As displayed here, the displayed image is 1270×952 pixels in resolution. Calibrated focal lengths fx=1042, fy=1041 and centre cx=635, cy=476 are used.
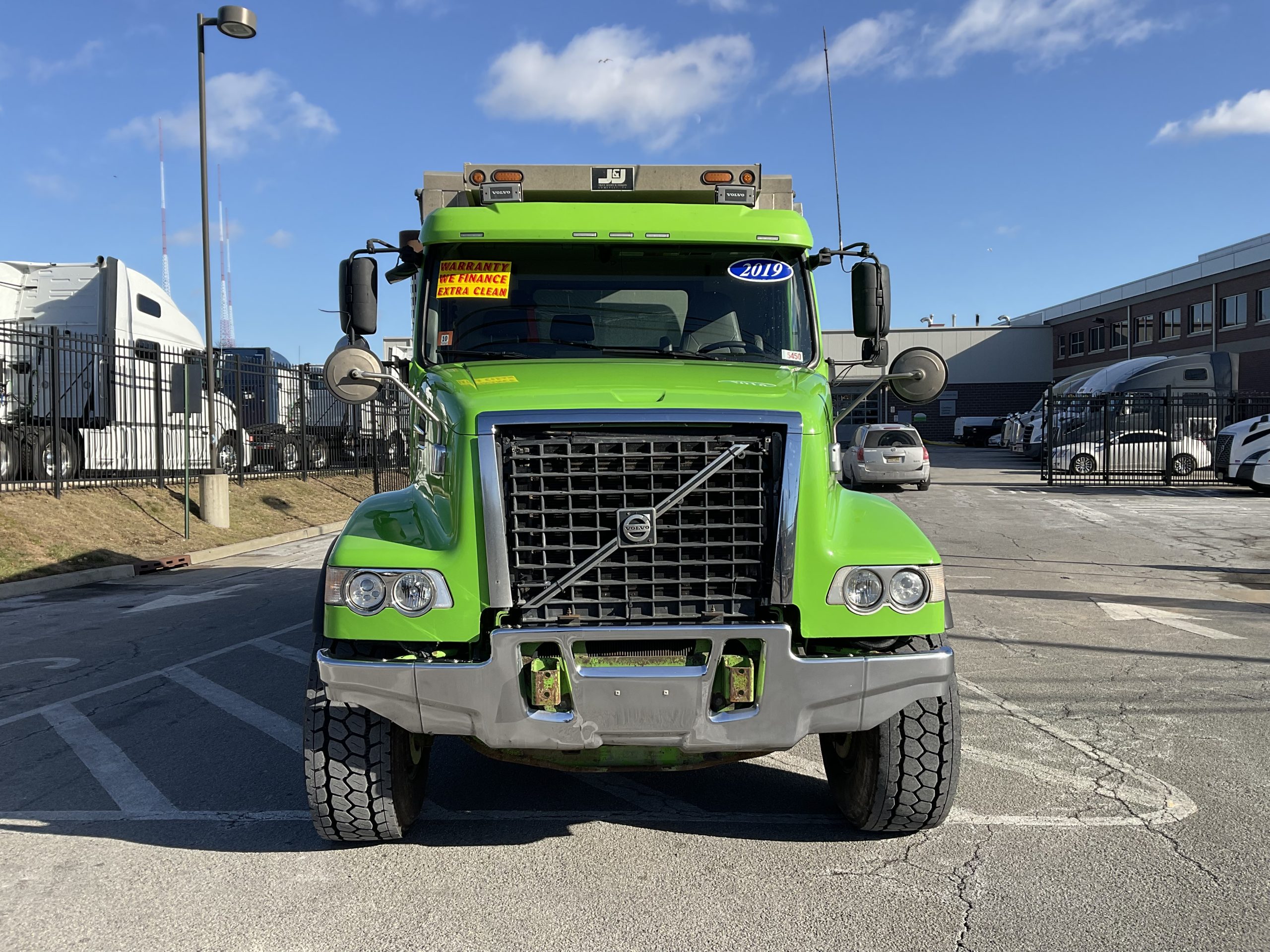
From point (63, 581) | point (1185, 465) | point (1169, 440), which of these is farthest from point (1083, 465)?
point (63, 581)

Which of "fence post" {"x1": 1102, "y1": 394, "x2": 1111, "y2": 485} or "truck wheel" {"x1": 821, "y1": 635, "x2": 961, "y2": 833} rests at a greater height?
"fence post" {"x1": 1102, "y1": 394, "x2": 1111, "y2": 485}

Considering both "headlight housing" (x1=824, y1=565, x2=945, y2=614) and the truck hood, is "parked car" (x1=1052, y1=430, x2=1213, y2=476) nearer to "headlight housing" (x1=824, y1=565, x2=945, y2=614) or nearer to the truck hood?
the truck hood

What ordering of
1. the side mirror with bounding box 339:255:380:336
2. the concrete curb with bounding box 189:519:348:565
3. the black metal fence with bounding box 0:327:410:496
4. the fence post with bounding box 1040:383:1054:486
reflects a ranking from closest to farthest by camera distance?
the side mirror with bounding box 339:255:380:336
the concrete curb with bounding box 189:519:348:565
the black metal fence with bounding box 0:327:410:496
the fence post with bounding box 1040:383:1054:486

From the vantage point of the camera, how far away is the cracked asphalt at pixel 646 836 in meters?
3.38

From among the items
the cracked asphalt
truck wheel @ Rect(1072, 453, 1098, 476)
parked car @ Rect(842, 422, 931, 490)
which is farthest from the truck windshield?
truck wheel @ Rect(1072, 453, 1098, 476)

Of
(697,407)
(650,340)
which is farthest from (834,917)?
(650,340)

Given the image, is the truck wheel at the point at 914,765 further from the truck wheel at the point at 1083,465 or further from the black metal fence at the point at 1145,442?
the truck wheel at the point at 1083,465

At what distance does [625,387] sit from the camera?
12.8 feet

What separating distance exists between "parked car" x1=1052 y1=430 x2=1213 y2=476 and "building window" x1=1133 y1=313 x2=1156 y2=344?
84.0 ft

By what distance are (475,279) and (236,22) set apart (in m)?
13.2

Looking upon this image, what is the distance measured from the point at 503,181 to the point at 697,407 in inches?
90.7

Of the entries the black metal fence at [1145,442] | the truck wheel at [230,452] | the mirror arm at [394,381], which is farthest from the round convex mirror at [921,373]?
the black metal fence at [1145,442]

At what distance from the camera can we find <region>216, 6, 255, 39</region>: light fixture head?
1557 centimetres

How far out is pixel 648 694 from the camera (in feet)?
11.6
